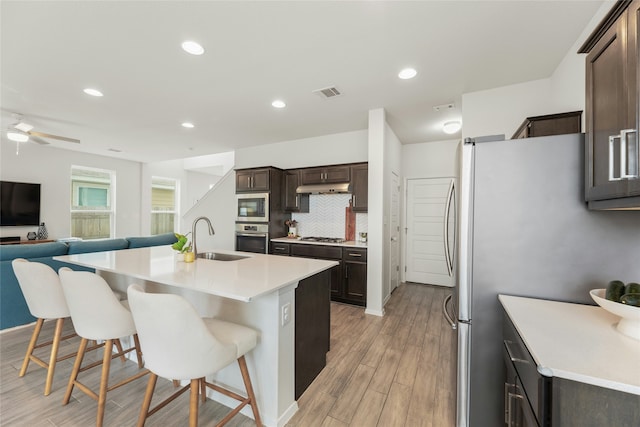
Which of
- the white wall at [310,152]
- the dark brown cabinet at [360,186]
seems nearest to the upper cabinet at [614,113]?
the dark brown cabinet at [360,186]

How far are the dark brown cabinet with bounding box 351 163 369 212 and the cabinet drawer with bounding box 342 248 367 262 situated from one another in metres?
0.69

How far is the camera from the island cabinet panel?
1844 millimetres

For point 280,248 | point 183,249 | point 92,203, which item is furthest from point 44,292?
point 92,203

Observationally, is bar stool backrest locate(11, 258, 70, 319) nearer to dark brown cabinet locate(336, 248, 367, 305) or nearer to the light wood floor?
the light wood floor

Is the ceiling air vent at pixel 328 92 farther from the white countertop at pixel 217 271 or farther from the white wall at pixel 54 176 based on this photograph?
the white wall at pixel 54 176

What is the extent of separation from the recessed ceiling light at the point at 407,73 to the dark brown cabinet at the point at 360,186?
1508 mm

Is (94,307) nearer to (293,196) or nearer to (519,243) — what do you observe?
(519,243)

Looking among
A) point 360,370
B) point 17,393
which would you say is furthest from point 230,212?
point 360,370

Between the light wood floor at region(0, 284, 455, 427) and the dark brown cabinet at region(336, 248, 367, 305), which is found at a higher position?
the dark brown cabinet at region(336, 248, 367, 305)

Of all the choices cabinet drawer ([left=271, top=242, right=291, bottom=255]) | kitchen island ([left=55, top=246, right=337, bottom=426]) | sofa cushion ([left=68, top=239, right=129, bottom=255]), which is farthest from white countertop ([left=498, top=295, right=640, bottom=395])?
sofa cushion ([left=68, top=239, right=129, bottom=255])

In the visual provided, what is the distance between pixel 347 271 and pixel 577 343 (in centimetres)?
295

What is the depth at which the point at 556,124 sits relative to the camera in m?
1.95

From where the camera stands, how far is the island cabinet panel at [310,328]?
184 cm

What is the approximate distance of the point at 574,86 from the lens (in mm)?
2117
